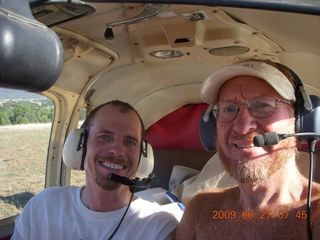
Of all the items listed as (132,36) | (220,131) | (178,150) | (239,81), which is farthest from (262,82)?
(178,150)

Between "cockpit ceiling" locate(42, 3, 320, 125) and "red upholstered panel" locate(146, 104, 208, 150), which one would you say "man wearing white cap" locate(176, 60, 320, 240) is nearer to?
"cockpit ceiling" locate(42, 3, 320, 125)

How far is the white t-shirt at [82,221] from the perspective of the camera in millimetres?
1987

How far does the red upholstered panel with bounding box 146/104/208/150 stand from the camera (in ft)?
12.9

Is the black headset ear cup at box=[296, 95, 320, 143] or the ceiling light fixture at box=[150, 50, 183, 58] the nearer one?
the black headset ear cup at box=[296, 95, 320, 143]

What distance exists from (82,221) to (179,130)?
2098mm

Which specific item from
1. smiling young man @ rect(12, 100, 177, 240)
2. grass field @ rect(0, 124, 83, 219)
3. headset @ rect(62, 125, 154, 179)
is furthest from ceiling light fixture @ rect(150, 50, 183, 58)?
grass field @ rect(0, 124, 83, 219)

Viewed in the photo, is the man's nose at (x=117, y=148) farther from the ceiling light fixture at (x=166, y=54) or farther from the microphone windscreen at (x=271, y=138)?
the microphone windscreen at (x=271, y=138)

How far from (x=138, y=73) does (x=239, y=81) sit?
1415 millimetres

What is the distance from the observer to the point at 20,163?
2.62 meters

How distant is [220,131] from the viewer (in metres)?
1.79

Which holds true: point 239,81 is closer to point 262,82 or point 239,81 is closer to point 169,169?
point 262,82
